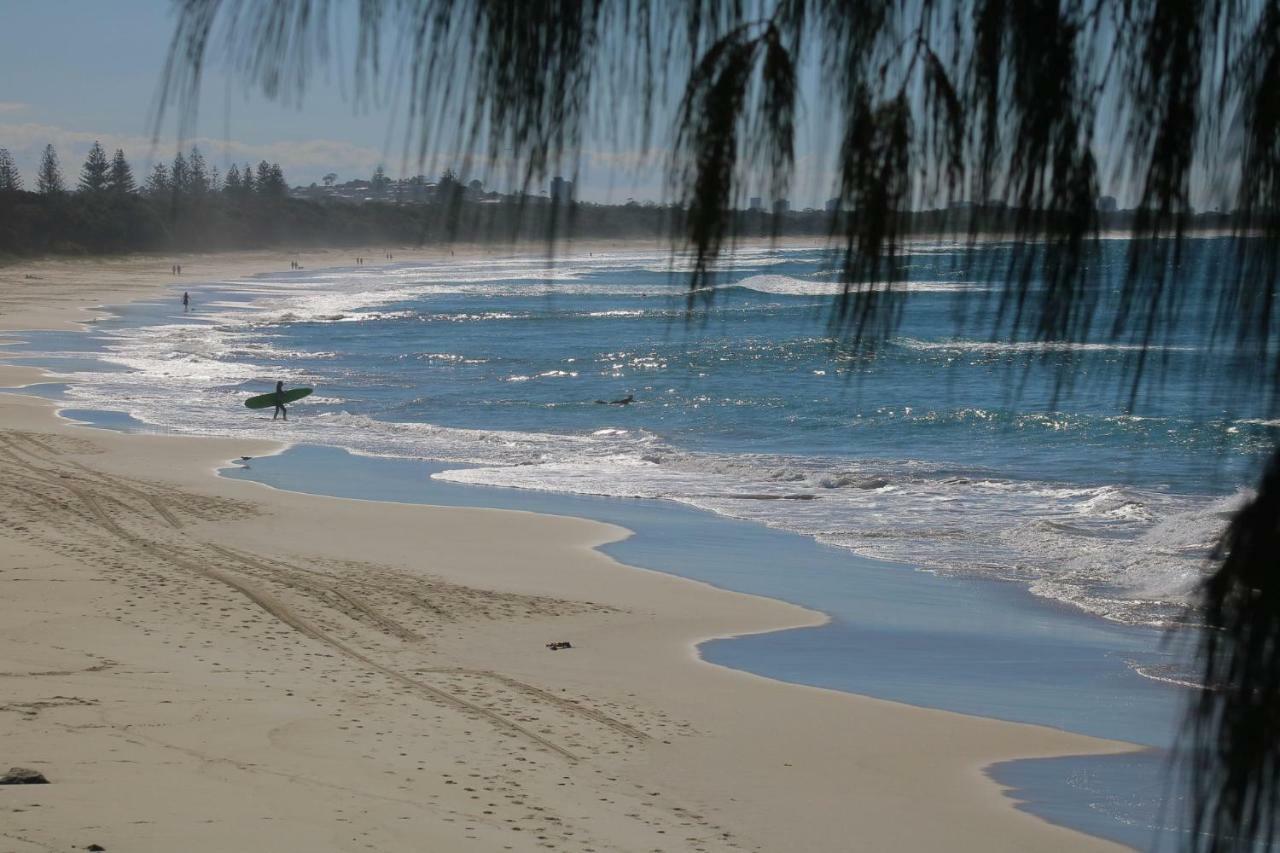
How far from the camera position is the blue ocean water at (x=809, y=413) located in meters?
1.37

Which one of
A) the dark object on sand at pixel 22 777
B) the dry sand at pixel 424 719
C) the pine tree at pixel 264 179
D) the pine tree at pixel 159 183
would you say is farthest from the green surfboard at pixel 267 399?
the pine tree at pixel 159 183

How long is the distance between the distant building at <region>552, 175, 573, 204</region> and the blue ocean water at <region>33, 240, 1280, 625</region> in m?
0.11

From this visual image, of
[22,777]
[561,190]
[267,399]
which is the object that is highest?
[561,190]

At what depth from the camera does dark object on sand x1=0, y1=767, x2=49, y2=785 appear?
565 cm

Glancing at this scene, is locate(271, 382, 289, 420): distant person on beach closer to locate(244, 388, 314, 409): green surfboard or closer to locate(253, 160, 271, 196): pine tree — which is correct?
locate(244, 388, 314, 409): green surfboard

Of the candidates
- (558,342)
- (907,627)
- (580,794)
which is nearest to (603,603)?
(907,627)

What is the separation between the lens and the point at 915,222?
48.1 inches

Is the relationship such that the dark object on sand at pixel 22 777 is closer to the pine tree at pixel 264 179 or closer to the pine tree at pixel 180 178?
the pine tree at pixel 264 179

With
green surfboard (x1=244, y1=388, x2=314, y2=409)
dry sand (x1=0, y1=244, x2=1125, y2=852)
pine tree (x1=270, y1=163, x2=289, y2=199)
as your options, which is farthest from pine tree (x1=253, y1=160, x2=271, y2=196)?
green surfboard (x1=244, y1=388, x2=314, y2=409)

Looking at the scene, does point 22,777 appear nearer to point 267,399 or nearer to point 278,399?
point 278,399

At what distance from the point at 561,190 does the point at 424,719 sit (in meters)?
6.70

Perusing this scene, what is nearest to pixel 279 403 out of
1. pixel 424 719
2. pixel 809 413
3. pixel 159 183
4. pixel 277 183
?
pixel 809 413

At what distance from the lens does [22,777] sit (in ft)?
18.7

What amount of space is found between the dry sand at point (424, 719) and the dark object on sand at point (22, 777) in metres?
0.06
